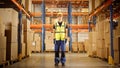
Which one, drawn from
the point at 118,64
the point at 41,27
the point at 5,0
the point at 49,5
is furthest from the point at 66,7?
the point at 118,64

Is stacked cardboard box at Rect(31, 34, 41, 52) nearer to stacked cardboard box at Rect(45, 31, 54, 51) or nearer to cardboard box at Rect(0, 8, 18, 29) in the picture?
stacked cardboard box at Rect(45, 31, 54, 51)

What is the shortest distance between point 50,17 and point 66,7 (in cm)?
197

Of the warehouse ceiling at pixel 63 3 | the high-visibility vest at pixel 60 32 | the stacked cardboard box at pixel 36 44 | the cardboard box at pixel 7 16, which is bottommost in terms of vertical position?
the stacked cardboard box at pixel 36 44

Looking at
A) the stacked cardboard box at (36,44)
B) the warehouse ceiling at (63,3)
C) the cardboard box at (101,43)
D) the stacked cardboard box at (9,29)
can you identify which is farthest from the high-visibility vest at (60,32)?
the warehouse ceiling at (63,3)

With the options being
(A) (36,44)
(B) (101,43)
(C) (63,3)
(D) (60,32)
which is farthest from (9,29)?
(C) (63,3)

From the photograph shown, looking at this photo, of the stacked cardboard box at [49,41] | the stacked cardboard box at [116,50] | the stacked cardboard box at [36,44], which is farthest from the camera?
the stacked cardboard box at [49,41]

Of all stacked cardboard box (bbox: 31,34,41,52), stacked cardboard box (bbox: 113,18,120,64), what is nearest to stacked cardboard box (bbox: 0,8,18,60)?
stacked cardboard box (bbox: 113,18,120,64)

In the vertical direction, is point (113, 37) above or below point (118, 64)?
above

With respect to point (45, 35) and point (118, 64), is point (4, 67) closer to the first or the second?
point (118, 64)

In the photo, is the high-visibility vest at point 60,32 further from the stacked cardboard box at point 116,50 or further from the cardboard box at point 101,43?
the cardboard box at point 101,43

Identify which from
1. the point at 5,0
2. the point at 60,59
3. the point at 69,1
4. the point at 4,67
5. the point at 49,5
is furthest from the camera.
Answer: the point at 49,5

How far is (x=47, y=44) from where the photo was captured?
2255cm

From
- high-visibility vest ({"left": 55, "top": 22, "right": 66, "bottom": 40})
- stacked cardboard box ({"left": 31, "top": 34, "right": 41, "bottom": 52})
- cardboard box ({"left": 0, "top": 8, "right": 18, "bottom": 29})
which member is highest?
cardboard box ({"left": 0, "top": 8, "right": 18, "bottom": 29})

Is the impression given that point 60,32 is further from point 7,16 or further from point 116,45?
point 7,16
